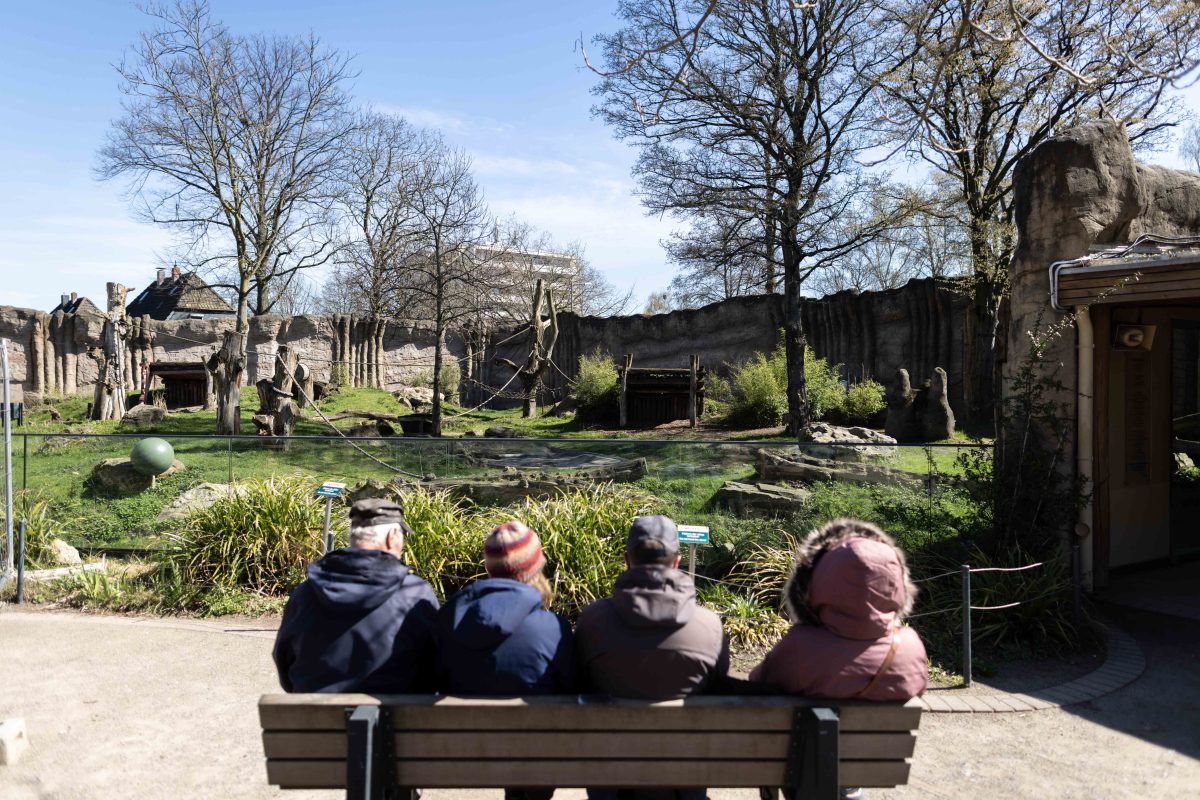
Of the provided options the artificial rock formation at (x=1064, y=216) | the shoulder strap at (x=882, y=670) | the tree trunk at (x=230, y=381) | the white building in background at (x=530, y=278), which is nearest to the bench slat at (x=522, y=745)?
the shoulder strap at (x=882, y=670)

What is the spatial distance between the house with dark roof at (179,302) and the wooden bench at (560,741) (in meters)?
39.9

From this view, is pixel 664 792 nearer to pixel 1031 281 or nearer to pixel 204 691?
pixel 204 691

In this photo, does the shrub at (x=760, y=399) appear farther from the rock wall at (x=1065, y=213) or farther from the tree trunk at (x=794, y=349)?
the rock wall at (x=1065, y=213)

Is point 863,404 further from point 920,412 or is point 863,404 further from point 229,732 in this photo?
point 229,732

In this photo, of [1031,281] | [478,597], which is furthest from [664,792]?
[1031,281]

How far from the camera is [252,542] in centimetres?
784

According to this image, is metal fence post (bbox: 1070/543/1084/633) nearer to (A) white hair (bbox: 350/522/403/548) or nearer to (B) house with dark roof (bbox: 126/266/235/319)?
(A) white hair (bbox: 350/522/403/548)

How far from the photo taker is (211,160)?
947 inches

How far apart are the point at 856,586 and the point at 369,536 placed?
70.3 inches

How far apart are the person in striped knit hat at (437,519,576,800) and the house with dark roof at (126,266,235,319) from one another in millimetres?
39899

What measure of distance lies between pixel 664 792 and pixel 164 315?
44.4 m

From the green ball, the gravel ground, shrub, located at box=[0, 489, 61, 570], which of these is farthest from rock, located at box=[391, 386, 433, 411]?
the gravel ground

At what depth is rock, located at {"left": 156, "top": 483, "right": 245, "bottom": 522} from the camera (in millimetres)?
9500

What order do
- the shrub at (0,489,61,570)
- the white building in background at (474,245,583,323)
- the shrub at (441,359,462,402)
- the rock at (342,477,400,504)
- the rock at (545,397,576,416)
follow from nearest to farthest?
1. the shrub at (0,489,61,570)
2. the rock at (342,477,400,504)
3. the rock at (545,397,576,416)
4. the shrub at (441,359,462,402)
5. the white building in background at (474,245,583,323)
